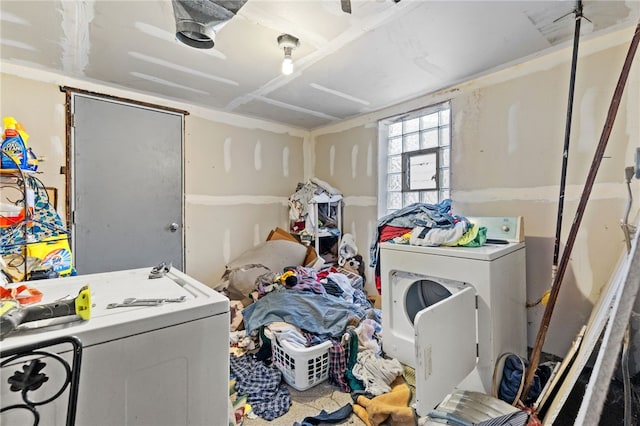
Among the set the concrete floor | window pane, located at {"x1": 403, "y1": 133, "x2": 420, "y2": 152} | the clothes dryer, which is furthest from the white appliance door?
window pane, located at {"x1": 403, "y1": 133, "x2": 420, "y2": 152}

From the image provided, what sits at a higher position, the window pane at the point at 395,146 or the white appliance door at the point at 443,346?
the window pane at the point at 395,146

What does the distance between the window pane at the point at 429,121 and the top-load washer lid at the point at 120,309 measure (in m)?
2.60

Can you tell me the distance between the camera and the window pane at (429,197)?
9.04 ft

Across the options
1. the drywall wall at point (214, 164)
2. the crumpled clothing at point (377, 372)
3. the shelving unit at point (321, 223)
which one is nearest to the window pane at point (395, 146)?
the shelving unit at point (321, 223)

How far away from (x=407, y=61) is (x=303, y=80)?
848mm

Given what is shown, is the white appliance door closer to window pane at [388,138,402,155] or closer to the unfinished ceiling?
the unfinished ceiling

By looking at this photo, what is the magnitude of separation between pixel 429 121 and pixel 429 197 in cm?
75

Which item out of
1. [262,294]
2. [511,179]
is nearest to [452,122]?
[511,179]

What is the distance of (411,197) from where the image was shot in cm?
297

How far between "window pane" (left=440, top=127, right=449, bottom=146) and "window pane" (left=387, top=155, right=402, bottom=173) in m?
0.48

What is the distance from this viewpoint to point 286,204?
150 inches

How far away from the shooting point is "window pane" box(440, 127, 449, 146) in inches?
104

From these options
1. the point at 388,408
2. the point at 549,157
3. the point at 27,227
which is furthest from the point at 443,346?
the point at 27,227

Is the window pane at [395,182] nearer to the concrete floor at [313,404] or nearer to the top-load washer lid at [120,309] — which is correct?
the concrete floor at [313,404]
